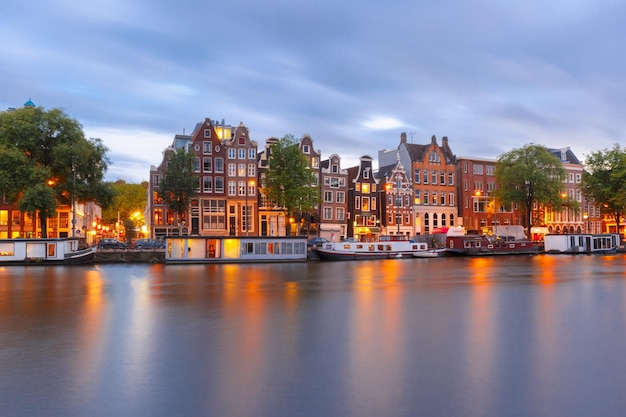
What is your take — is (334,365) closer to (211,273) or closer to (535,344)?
(535,344)

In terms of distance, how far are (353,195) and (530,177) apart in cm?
2965

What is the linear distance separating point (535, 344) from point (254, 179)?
244 ft

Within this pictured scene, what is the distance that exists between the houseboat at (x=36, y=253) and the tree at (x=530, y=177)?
68209mm


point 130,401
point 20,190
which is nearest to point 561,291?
point 130,401

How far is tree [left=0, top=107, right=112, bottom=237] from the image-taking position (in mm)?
67688

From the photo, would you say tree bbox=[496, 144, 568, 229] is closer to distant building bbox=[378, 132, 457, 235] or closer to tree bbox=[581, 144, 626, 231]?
tree bbox=[581, 144, 626, 231]

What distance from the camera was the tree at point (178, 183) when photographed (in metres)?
81.6

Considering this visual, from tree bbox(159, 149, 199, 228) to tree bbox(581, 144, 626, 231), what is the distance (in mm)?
67684

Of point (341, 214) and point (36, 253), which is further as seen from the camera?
point (341, 214)

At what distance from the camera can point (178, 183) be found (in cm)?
8138

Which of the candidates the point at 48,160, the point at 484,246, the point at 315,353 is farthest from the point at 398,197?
the point at 315,353

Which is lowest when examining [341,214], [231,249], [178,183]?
[231,249]

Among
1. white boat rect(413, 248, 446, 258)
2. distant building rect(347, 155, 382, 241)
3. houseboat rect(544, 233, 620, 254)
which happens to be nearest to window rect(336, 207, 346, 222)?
distant building rect(347, 155, 382, 241)

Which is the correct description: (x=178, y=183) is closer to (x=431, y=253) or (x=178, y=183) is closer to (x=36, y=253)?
(x=36, y=253)
